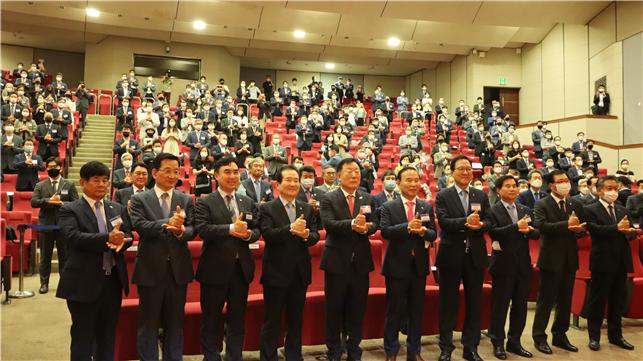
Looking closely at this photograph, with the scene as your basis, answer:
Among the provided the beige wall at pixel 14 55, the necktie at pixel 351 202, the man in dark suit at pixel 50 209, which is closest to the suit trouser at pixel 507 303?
the necktie at pixel 351 202

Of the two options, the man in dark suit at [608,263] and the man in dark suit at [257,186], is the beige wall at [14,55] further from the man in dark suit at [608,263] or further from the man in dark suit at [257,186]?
the man in dark suit at [608,263]

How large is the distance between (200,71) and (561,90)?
10546 mm

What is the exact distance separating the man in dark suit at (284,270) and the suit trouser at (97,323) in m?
0.82

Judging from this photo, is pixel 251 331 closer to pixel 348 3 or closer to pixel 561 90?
pixel 348 3

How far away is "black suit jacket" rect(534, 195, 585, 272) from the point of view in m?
3.40

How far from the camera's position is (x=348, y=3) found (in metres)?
11.6

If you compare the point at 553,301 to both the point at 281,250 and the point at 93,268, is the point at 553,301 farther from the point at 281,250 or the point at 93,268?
the point at 93,268

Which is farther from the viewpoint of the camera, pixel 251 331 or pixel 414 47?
pixel 414 47

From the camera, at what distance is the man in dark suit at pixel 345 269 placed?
300 centimetres

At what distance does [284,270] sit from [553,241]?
1.91 metres

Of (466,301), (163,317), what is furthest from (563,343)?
(163,317)

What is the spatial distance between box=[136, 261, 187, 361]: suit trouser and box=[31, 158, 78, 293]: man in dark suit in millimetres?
2543

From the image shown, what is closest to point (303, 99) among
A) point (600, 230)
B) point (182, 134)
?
point (182, 134)

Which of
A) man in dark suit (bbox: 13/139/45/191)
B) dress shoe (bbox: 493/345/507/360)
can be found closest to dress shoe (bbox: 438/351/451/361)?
dress shoe (bbox: 493/345/507/360)
